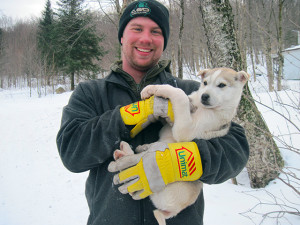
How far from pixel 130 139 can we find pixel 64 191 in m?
5.08

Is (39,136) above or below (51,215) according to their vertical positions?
above

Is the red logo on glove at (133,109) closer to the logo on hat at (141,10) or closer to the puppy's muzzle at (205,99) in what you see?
the puppy's muzzle at (205,99)

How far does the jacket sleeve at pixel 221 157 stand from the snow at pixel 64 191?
1212 millimetres

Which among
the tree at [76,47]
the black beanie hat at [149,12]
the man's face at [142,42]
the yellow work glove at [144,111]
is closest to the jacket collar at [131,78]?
the man's face at [142,42]

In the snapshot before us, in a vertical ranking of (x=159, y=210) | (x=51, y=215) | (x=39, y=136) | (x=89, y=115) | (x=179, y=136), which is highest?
(x=89, y=115)

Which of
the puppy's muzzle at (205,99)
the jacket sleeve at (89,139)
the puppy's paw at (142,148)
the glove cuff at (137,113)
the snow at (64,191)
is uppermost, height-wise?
the puppy's muzzle at (205,99)

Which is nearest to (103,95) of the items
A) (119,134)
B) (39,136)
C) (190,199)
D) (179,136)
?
(119,134)

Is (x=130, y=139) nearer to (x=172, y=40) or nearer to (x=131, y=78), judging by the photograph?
(x=131, y=78)

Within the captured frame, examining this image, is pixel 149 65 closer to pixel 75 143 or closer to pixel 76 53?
pixel 75 143

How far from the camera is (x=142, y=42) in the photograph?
2201mm

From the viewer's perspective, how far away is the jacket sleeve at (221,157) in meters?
1.74

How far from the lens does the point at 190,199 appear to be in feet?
6.36

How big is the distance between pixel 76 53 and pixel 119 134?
27.0m

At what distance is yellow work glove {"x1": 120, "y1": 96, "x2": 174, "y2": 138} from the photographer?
181 cm
